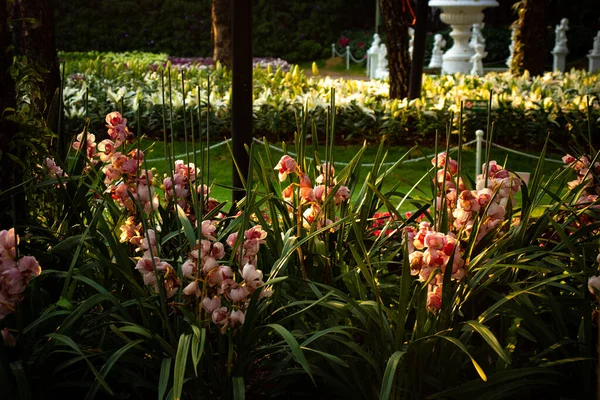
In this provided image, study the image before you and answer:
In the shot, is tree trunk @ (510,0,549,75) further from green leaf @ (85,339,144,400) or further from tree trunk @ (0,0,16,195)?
green leaf @ (85,339,144,400)

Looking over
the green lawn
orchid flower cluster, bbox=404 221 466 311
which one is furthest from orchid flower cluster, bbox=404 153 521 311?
the green lawn

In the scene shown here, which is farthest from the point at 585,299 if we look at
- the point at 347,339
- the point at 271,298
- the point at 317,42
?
the point at 317,42

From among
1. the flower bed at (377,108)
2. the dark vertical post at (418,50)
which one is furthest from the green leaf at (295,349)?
the dark vertical post at (418,50)

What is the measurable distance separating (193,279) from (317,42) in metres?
26.0

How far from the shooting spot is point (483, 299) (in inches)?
99.9

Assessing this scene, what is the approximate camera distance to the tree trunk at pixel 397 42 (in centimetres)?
1009

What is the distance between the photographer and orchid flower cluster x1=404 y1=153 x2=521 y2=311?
226 cm

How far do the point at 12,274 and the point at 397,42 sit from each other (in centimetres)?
864

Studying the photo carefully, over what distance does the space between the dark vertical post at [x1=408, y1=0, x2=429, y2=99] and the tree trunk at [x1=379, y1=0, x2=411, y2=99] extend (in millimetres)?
626

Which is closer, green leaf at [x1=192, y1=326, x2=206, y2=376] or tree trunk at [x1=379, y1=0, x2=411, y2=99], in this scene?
green leaf at [x1=192, y1=326, x2=206, y2=376]

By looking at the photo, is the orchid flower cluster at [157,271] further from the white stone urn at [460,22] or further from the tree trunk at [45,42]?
the white stone urn at [460,22]

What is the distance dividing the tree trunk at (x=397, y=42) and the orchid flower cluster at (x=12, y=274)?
8.24 metres

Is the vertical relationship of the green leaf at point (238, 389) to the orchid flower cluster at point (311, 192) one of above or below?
below

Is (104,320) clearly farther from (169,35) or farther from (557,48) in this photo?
(169,35)
